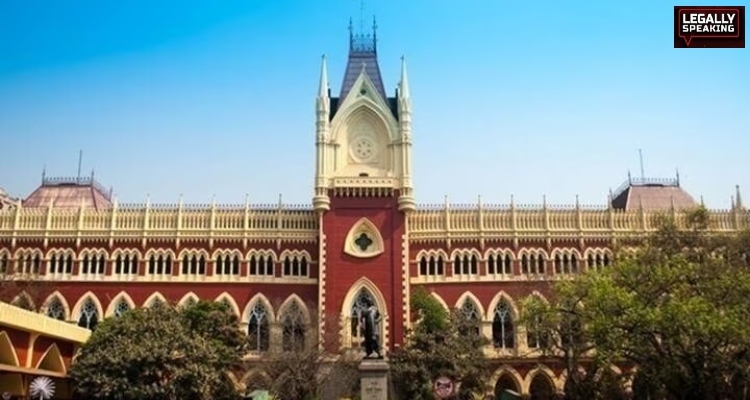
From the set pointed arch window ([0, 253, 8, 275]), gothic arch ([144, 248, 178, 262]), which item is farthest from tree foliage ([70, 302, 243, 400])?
pointed arch window ([0, 253, 8, 275])

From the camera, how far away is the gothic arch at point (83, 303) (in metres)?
50.9

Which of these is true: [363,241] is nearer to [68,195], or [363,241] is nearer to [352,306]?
[352,306]

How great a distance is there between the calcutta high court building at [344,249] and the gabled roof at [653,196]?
3.16 metres

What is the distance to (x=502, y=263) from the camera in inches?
2055

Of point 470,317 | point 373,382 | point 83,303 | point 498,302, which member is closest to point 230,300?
point 83,303

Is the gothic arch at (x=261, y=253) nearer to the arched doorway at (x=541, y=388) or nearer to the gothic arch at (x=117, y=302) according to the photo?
the gothic arch at (x=117, y=302)

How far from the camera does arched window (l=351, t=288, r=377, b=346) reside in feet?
163

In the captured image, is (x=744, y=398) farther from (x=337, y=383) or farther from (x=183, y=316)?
(x=183, y=316)

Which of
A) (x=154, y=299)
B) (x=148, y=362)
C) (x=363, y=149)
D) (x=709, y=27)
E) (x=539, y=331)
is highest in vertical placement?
(x=363, y=149)

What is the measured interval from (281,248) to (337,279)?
4.49 metres

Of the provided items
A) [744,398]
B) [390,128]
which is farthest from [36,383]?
[744,398]

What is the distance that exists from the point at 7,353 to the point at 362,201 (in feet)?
75.2

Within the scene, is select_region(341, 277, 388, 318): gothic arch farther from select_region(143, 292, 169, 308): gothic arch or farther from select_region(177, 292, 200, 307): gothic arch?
select_region(143, 292, 169, 308): gothic arch

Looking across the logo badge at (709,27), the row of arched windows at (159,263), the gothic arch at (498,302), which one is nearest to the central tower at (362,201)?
the row of arched windows at (159,263)
